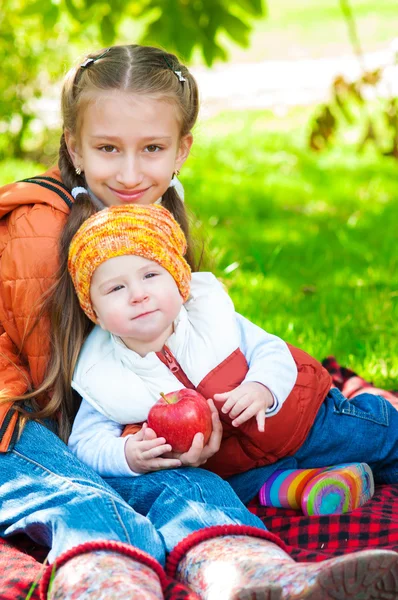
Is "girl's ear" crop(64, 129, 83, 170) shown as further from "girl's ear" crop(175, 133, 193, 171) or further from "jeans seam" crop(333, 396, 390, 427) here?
"jeans seam" crop(333, 396, 390, 427)

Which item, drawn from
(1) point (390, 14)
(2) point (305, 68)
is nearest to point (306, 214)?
(2) point (305, 68)

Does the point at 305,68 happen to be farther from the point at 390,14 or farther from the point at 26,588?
the point at 26,588

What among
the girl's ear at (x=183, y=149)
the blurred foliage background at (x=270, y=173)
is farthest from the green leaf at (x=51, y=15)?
the girl's ear at (x=183, y=149)

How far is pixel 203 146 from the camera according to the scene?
902cm

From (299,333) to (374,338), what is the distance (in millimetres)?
364

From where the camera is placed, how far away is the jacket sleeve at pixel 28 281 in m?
3.14

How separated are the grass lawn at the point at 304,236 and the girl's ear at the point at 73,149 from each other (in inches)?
25.6

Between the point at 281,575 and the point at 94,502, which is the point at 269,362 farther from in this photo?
the point at 281,575

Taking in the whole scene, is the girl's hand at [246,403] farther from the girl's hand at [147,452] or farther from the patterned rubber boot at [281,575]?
the patterned rubber boot at [281,575]

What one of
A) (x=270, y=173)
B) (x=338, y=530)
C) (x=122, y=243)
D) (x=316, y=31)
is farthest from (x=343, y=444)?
(x=316, y=31)

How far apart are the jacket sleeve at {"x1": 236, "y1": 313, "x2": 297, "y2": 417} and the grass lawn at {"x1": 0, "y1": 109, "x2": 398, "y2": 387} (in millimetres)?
663

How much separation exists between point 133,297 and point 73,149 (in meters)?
Result: 0.72

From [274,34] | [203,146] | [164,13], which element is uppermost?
[164,13]

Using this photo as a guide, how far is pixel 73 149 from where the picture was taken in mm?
3328
